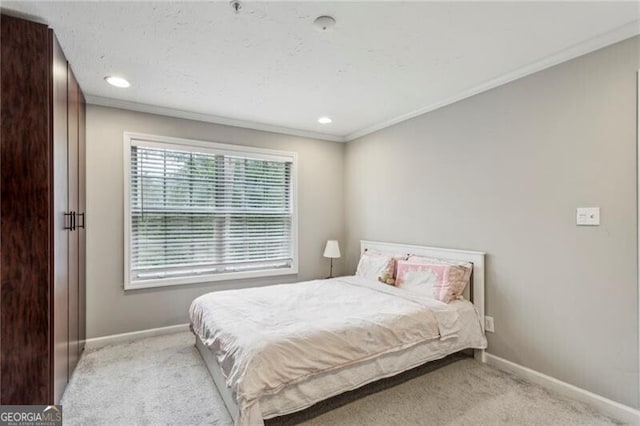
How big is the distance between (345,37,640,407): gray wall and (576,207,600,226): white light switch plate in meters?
0.03

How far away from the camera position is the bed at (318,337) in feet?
5.80

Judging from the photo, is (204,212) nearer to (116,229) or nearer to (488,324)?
(116,229)

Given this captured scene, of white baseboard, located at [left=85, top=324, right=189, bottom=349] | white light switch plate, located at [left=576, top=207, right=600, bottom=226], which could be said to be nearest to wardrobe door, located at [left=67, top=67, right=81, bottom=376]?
white baseboard, located at [left=85, top=324, right=189, bottom=349]

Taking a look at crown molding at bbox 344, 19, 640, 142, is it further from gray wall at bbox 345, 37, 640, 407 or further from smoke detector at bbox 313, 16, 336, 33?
smoke detector at bbox 313, 16, 336, 33

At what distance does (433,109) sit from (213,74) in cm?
219

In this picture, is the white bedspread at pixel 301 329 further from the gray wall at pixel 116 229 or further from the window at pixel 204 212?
the window at pixel 204 212

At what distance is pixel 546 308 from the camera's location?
7.81 feet

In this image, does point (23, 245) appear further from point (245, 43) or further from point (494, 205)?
point (494, 205)

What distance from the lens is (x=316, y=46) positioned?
85.1 inches

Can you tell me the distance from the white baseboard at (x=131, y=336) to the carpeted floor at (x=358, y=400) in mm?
367

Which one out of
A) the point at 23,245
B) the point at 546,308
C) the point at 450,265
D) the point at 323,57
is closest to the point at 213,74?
the point at 323,57

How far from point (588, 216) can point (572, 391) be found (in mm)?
1241

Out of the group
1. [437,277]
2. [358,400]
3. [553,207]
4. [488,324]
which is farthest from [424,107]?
[358,400]

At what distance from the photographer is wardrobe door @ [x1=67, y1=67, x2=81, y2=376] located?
238 cm
